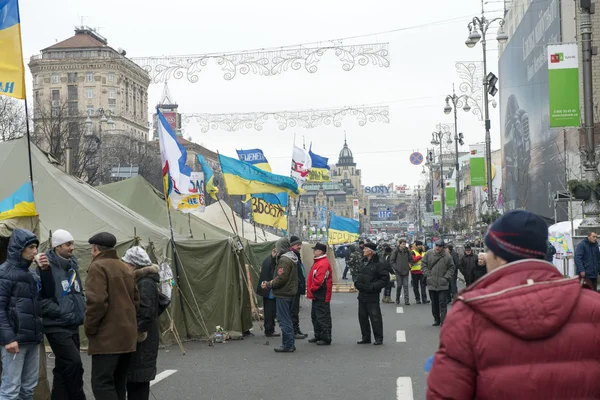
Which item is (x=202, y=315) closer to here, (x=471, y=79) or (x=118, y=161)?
(x=471, y=79)

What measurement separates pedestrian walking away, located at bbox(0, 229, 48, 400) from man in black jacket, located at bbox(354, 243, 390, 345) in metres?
7.83

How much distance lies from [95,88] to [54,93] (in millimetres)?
4816

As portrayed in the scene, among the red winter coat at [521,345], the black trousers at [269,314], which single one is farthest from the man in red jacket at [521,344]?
the black trousers at [269,314]

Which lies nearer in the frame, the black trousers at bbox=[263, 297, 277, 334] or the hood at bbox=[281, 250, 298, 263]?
the hood at bbox=[281, 250, 298, 263]

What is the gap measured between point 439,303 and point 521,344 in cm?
1409

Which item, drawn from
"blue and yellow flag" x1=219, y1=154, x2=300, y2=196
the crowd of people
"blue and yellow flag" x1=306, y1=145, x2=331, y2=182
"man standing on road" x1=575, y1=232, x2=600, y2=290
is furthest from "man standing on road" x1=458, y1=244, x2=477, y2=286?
"blue and yellow flag" x1=306, y1=145, x2=331, y2=182

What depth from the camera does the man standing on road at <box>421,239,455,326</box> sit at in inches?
657

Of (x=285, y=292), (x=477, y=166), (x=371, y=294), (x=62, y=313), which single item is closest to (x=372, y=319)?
(x=371, y=294)

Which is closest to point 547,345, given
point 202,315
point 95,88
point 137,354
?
point 137,354

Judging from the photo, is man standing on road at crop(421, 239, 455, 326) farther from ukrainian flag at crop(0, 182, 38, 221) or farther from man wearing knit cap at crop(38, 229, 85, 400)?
man wearing knit cap at crop(38, 229, 85, 400)

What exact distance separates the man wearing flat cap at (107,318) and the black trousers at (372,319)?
24.5 feet

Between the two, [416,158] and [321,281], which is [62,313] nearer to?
[321,281]

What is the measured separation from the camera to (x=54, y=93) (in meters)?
99.2

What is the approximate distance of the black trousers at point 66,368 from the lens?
298 inches
